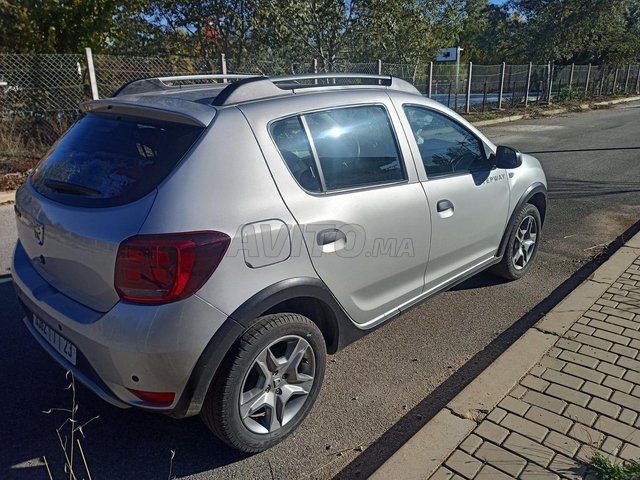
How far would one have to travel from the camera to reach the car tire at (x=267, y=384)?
2.20 m

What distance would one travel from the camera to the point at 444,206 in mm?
3195

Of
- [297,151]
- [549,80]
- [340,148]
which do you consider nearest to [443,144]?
[340,148]

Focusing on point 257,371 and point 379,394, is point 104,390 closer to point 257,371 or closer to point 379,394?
point 257,371

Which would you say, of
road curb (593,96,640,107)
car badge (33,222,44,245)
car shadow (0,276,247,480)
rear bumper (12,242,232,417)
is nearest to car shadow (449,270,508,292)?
car shadow (0,276,247,480)

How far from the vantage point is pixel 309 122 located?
258cm

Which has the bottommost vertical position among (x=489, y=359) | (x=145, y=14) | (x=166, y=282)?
(x=489, y=359)

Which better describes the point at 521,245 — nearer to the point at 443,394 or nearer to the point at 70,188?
the point at 443,394

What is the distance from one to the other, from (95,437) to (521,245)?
3610 mm

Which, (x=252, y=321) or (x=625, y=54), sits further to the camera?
(x=625, y=54)

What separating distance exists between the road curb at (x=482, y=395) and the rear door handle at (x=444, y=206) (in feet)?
3.34

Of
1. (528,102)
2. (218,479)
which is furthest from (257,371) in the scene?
(528,102)

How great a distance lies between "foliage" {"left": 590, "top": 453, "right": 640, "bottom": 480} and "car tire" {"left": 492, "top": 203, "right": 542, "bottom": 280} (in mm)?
2107

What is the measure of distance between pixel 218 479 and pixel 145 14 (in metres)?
16.5

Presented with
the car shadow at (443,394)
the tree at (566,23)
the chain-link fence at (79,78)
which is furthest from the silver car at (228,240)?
the tree at (566,23)
